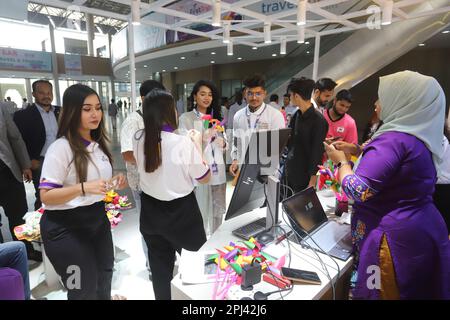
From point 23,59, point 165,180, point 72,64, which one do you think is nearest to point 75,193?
point 165,180

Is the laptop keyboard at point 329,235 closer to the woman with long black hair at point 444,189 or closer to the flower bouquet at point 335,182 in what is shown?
the flower bouquet at point 335,182

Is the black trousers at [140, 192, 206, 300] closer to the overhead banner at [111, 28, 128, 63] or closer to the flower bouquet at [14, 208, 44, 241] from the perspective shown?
the flower bouquet at [14, 208, 44, 241]

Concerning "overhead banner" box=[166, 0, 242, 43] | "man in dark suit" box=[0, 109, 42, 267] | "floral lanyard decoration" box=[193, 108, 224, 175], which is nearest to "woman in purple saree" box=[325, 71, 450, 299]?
"floral lanyard decoration" box=[193, 108, 224, 175]

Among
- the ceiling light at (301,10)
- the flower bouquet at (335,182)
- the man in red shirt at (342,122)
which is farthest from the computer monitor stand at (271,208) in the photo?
the ceiling light at (301,10)

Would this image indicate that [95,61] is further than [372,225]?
Yes

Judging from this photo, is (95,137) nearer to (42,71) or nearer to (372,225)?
(372,225)

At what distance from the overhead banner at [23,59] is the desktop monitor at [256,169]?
13320 mm

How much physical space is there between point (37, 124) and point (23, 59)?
440 inches

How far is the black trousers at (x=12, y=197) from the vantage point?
239 cm

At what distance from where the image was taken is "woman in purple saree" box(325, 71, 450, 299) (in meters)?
1.09

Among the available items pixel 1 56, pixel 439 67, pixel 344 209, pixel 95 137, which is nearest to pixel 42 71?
pixel 1 56

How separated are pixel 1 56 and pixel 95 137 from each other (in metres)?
12.7

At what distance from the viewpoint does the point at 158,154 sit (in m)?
1.41
